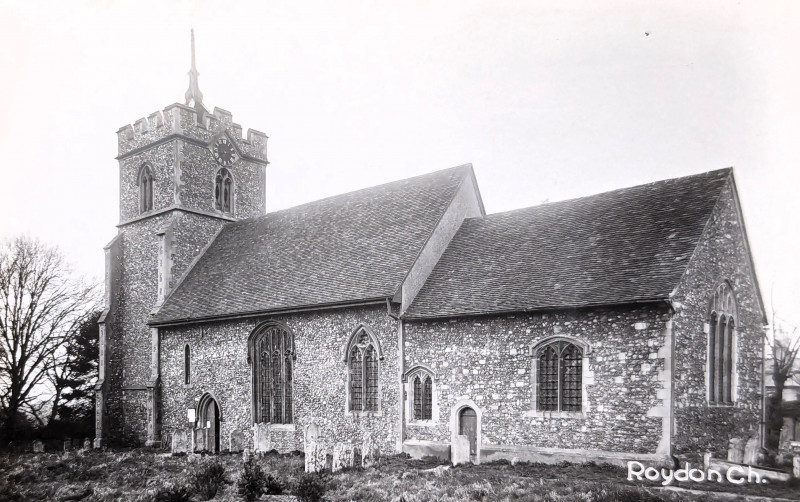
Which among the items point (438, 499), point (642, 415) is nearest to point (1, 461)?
point (438, 499)

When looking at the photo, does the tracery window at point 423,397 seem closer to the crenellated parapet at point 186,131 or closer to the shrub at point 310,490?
the shrub at point 310,490

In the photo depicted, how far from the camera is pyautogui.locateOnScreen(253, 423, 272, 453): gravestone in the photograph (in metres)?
22.2

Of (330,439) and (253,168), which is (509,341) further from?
(253,168)

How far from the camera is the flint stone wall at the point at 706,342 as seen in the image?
611 inches

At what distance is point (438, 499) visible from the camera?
477 inches

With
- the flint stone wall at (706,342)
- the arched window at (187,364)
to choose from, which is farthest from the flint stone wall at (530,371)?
the arched window at (187,364)

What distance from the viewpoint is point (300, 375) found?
21984mm

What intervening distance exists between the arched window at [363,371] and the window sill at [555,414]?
5.03m

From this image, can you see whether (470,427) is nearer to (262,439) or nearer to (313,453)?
(313,453)

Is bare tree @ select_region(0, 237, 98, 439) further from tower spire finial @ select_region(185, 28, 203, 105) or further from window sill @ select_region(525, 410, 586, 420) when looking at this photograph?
window sill @ select_region(525, 410, 586, 420)

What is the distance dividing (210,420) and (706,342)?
17689 mm

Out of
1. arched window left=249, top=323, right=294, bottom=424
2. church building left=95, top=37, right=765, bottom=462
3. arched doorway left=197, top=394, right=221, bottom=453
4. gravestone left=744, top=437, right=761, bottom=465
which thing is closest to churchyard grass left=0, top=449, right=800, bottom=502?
church building left=95, top=37, right=765, bottom=462

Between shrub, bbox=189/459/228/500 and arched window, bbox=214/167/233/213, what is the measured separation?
17133mm

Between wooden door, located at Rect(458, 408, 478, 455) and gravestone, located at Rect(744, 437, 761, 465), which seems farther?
wooden door, located at Rect(458, 408, 478, 455)
